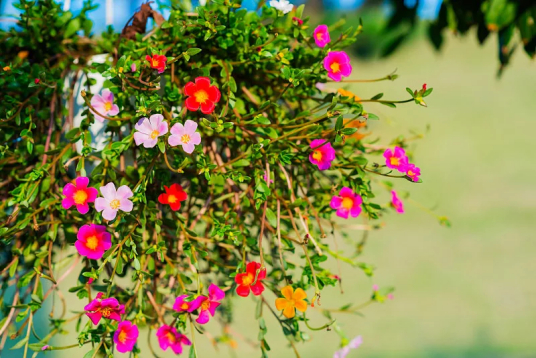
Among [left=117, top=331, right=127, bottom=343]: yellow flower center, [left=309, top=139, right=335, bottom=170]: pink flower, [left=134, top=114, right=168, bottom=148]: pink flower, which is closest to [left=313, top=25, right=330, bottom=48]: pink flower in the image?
[left=309, top=139, right=335, bottom=170]: pink flower

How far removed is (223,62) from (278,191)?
0.71 feet

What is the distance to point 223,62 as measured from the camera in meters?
0.80

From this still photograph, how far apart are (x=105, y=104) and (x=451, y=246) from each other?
2835 mm

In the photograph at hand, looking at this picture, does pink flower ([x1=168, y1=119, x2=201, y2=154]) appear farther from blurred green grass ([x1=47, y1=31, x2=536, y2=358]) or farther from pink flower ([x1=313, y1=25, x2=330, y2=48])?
blurred green grass ([x1=47, y1=31, x2=536, y2=358])

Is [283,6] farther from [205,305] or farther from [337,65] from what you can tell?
[205,305]

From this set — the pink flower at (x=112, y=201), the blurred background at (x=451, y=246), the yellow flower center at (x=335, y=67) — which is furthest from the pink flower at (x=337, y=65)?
the pink flower at (x=112, y=201)

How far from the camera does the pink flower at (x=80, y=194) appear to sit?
0.71 m

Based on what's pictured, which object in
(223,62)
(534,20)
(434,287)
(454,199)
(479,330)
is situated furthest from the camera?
(454,199)

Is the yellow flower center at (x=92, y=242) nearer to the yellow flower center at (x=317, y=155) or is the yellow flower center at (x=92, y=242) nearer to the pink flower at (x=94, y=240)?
the pink flower at (x=94, y=240)

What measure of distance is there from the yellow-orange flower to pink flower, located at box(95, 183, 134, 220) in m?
0.24

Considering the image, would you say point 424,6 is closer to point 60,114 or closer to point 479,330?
point 60,114

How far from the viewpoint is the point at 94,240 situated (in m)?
0.72

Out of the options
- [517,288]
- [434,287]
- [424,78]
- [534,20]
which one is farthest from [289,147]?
[424,78]

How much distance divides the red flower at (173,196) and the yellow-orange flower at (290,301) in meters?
0.19
